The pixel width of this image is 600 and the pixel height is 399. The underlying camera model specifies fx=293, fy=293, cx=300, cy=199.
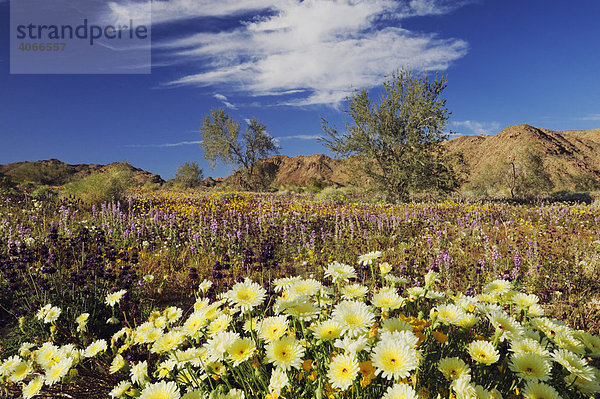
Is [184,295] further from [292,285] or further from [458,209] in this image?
[458,209]

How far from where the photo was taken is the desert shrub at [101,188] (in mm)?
10898

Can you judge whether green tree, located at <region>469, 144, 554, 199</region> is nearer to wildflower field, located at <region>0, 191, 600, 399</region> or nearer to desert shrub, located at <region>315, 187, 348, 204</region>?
desert shrub, located at <region>315, 187, 348, 204</region>

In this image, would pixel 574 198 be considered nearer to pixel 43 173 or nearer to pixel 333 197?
pixel 333 197

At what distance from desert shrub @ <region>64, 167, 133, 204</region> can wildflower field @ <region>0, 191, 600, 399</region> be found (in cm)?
245

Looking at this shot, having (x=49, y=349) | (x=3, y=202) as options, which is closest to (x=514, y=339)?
(x=49, y=349)

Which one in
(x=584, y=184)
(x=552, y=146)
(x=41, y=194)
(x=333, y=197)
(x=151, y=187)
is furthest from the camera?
(x=552, y=146)

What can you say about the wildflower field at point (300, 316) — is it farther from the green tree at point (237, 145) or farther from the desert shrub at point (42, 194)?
the green tree at point (237, 145)

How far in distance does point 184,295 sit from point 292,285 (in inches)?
119

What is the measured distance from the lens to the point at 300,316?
1.45 m

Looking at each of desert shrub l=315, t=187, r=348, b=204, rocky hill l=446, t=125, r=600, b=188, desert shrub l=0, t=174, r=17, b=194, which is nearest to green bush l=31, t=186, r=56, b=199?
desert shrub l=0, t=174, r=17, b=194

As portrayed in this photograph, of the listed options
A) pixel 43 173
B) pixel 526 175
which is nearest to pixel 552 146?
pixel 526 175

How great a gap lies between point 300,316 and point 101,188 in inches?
482

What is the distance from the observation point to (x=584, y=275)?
4.41 meters

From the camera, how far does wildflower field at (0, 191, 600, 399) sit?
1.38m
